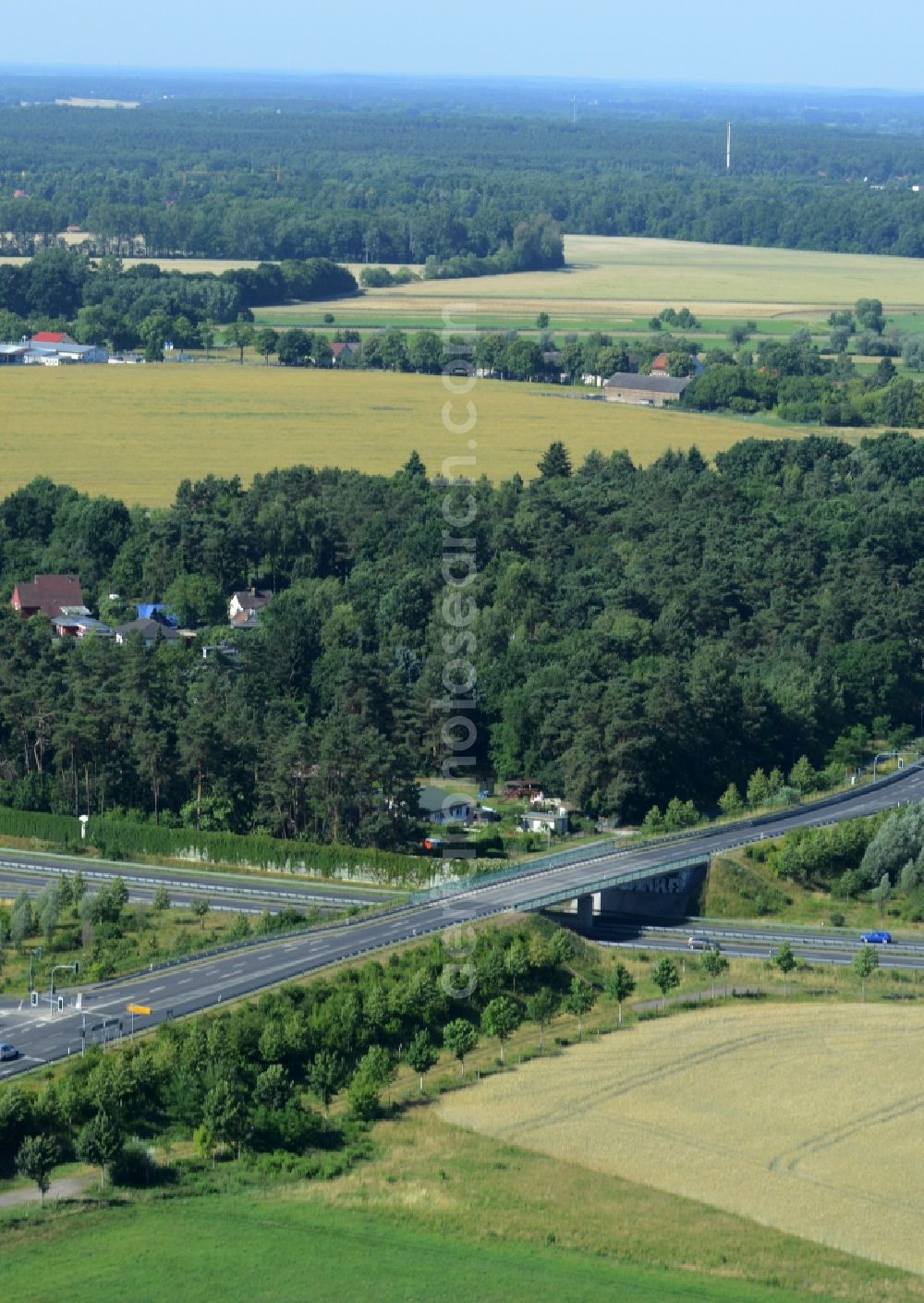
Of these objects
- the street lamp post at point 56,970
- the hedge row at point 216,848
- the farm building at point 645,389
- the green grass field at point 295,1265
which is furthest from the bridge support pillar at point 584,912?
the farm building at point 645,389

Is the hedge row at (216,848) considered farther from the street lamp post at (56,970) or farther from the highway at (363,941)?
the street lamp post at (56,970)

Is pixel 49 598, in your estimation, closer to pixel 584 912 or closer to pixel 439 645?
pixel 439 645

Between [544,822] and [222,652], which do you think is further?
[222,652]

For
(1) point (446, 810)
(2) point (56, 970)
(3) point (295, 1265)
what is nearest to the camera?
(3) point (295, 1265)

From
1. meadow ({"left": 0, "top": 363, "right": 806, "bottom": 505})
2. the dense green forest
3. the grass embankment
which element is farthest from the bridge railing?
meadow ({"left": 0, "top": 363, "right": 806, "bottom": 505})

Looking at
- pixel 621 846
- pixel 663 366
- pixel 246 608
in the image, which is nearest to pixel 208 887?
pixel 621 846

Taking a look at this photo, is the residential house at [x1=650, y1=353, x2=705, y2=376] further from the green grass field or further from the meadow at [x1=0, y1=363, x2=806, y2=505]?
the green grass field

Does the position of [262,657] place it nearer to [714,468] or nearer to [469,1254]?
[469,1254]
